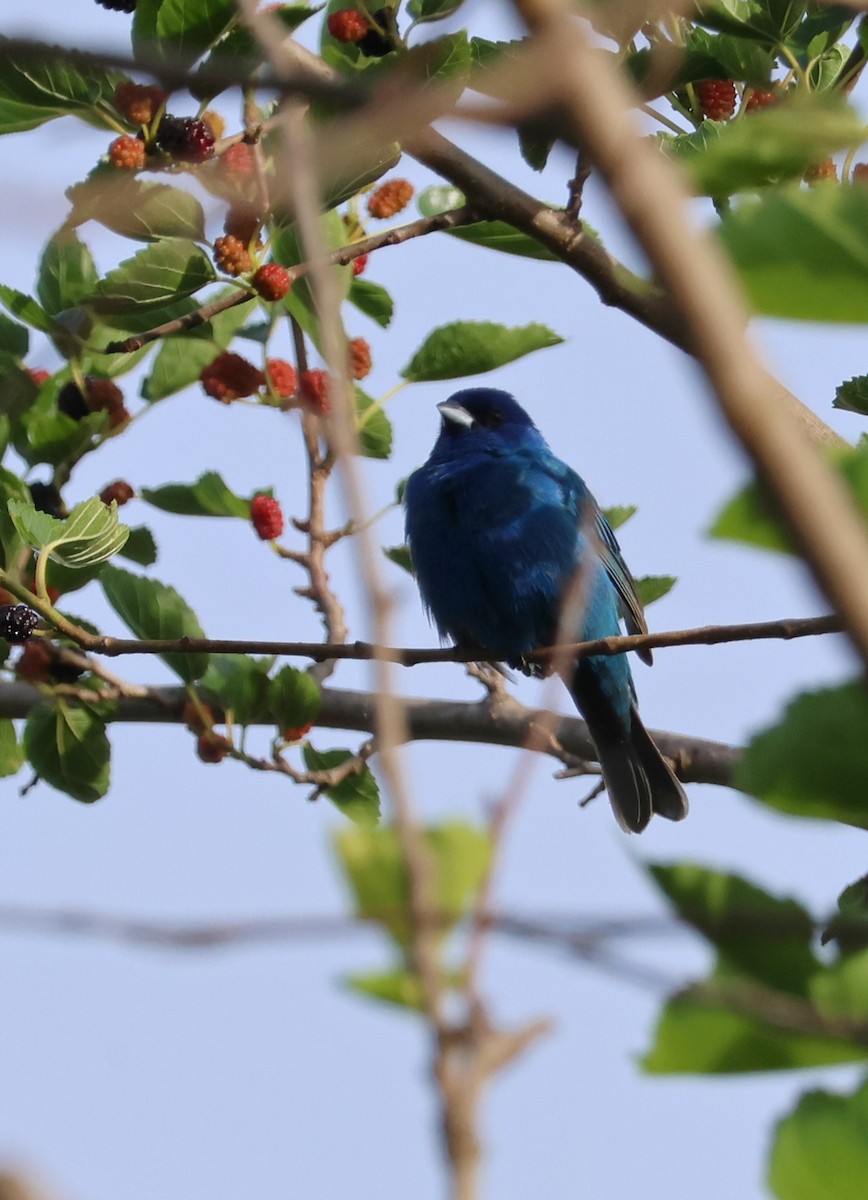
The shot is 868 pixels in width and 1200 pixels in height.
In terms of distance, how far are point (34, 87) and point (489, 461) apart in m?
3.51

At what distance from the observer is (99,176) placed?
4.35 meters

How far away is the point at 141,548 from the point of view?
5.70 meters

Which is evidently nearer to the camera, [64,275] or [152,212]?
[152,212]

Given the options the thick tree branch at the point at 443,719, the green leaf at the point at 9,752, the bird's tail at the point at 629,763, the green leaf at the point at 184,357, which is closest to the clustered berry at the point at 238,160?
the green leaf at the point at 184,357

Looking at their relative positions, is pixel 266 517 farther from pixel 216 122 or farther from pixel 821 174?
pixel 821 174

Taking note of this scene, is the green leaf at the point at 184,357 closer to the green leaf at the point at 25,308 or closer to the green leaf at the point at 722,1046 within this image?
the green leaf at the point at 25,308

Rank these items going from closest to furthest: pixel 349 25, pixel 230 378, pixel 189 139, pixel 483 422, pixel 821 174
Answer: pixel 189 139, pixel 821 174, pixel 349 25, pixel 230 378, pixel 483 422

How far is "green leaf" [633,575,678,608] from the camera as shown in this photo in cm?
589

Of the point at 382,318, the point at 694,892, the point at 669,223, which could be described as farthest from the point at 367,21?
the point at 669,223

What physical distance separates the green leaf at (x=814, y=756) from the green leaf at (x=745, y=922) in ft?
0.31

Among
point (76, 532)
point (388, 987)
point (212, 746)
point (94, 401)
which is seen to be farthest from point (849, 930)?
point (94, 401)

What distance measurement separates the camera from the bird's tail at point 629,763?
7.44 meters

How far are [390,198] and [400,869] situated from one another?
4298 mm

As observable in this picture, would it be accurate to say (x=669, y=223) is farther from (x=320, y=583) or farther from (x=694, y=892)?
(x=320, y=583)
